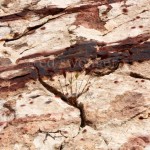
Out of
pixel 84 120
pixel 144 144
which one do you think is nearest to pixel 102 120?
pixel 84 120

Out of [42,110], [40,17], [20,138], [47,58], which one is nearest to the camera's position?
[20,138]

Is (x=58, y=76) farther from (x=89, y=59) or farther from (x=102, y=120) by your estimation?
(x=102, y=120)

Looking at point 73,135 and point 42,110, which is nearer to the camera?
point 73,135

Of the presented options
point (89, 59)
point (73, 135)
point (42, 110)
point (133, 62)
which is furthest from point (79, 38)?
point (73, 135)

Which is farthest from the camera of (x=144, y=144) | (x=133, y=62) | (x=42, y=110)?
(x=133, y=62)

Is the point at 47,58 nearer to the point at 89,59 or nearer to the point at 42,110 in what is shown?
the point at 89,59

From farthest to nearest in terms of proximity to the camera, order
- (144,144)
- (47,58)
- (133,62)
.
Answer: (47,58), (133,62), (144,144)
